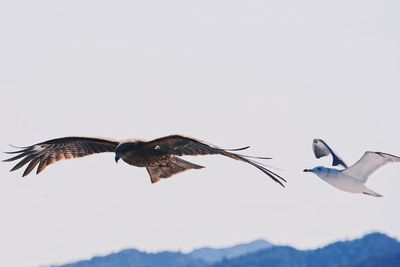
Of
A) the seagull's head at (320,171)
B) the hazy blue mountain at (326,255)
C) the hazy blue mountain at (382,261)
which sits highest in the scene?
the seagull's head at (320,171)

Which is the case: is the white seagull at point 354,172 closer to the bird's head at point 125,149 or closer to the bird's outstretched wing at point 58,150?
the bird's outstretched wing at point 58,150

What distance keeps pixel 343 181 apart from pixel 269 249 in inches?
889

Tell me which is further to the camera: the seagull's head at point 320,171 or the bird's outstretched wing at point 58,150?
the seagull's head at point 320,171

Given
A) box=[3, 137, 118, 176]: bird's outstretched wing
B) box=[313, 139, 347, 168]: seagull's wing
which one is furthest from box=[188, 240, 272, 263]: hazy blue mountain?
box=[3, 137, 118, 176]: bird's outstretched wing

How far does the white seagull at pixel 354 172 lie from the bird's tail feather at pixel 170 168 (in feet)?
15.3

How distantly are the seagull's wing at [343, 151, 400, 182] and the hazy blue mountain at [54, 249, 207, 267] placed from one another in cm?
1934

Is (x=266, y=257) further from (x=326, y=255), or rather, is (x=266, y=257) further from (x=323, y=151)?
(x=323, y=151)

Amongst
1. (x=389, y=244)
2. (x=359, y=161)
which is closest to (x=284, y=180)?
(x=359, y=161)

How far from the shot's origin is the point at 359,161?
18.4 m

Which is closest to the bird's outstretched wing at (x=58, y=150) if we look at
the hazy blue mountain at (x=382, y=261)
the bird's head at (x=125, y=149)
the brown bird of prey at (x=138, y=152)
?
the brown bird of prey at (x=138, y=152)

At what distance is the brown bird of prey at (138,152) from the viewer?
539 inches

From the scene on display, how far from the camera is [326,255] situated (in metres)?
38.6

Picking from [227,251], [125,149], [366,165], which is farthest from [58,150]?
[227,251]

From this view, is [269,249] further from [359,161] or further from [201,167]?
[201,167]
